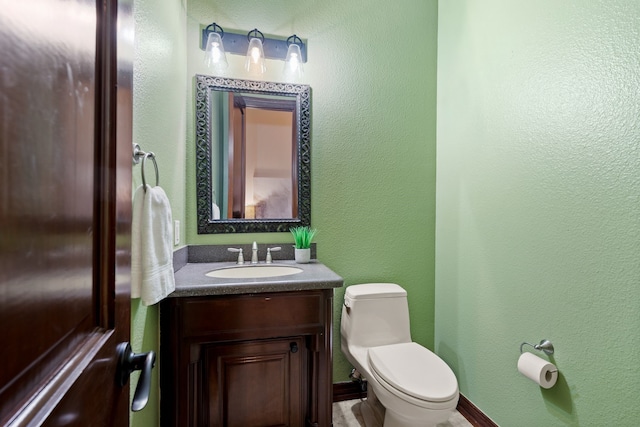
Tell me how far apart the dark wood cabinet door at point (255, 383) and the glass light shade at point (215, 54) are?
5.02 ft

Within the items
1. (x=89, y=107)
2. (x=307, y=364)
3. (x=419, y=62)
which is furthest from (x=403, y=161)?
(x=89, y=107)

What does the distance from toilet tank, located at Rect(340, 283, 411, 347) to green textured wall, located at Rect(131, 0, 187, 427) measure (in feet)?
3.30

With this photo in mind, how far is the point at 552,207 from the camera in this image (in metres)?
1.29

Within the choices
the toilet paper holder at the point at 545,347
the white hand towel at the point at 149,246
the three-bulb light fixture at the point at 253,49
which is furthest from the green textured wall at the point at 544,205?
the white hand towel at the point at 149,246

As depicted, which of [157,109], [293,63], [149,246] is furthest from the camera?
[293,63]

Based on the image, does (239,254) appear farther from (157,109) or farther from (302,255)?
(157,109)

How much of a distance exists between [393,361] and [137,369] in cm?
127

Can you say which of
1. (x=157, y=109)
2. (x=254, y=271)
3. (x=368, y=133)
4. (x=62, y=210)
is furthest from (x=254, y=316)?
(x=368, y=133)

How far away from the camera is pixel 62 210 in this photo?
1.25ft

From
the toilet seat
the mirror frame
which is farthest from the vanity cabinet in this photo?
the mirror frame

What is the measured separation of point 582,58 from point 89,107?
5.17ft

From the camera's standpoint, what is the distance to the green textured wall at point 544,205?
106 cm

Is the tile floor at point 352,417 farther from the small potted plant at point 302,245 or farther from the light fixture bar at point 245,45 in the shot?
the light fixture bar at point 245,45

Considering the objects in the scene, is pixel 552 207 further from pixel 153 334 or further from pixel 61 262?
pixel 153 334
